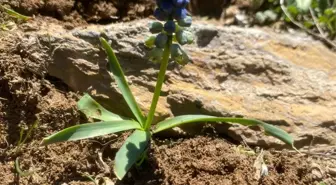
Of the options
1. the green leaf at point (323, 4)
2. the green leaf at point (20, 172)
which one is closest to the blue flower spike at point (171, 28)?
the green leaf at point (20, 172)

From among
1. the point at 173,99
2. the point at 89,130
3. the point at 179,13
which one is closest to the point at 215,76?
the point at 173,99

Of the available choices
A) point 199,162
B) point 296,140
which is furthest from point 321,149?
point 199,162

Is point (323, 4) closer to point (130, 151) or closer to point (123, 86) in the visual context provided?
point (123, 86)

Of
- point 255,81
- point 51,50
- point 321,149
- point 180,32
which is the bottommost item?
point 321,149

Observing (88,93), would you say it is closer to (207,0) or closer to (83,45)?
(83,45)

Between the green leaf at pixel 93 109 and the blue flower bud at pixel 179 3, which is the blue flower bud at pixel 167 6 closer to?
the blue flower bud at pixel 179 3
